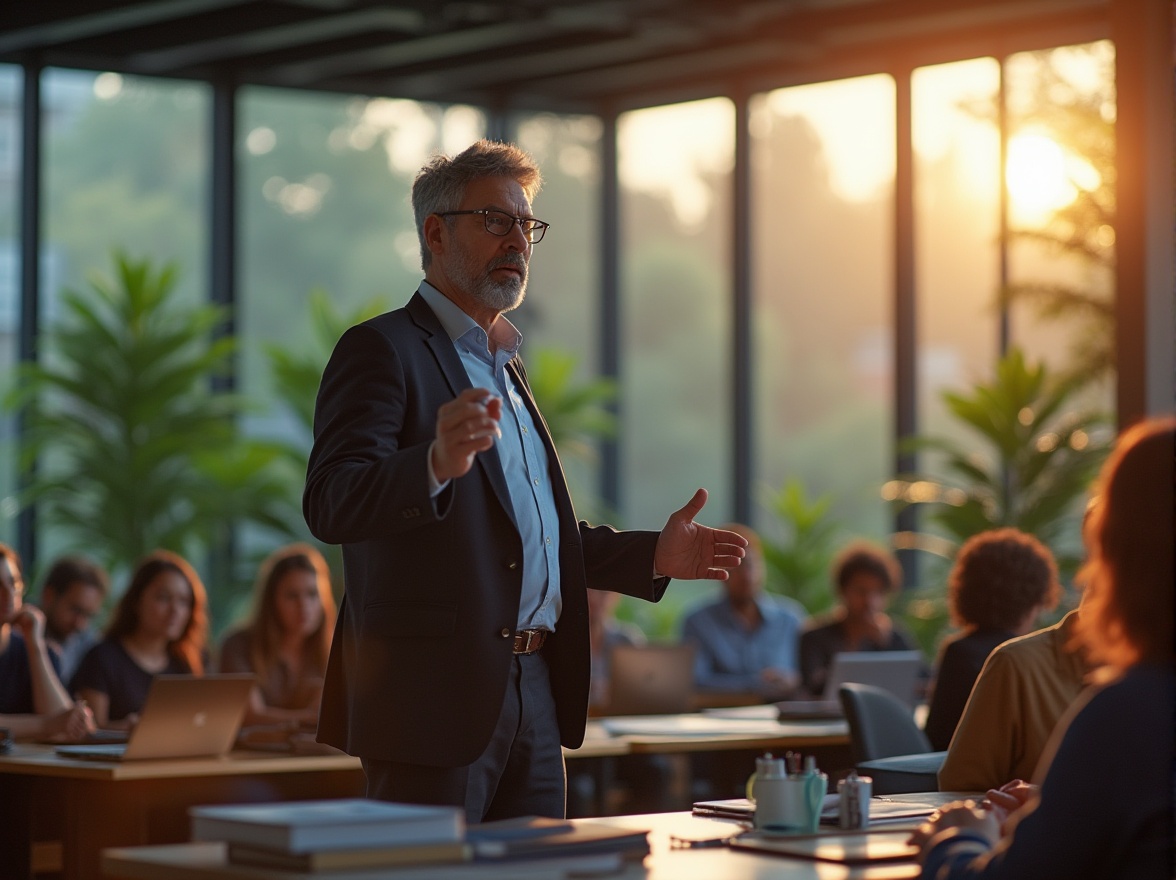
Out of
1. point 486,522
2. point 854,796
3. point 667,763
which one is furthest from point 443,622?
point 667,763

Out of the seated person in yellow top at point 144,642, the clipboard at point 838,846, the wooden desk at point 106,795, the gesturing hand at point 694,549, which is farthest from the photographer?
the seated person in yellow top at point 144,642

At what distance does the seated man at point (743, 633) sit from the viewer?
7859 millimetres

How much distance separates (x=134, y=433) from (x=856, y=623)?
12.5 feet

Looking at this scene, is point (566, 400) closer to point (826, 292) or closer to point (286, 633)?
point (826, 292)

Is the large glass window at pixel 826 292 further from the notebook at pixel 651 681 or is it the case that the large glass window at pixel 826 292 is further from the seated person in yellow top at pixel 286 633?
the seated person in yellow top at pixel 286 633

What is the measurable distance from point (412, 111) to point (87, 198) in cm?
201

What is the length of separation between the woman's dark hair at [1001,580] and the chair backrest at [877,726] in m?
0.34

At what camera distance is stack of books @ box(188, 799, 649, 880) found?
1.87 meters

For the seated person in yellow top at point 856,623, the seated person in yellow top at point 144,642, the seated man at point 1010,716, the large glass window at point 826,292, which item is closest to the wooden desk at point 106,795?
the seated person in yellow top at point 144,642

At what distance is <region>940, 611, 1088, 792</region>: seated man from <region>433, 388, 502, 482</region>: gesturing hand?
1483 millimetres

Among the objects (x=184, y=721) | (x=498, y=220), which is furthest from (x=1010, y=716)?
(x=184, y=721)

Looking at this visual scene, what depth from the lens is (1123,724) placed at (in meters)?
1.72

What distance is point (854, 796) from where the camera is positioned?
2.50m

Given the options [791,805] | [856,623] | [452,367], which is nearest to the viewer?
[791,805]
